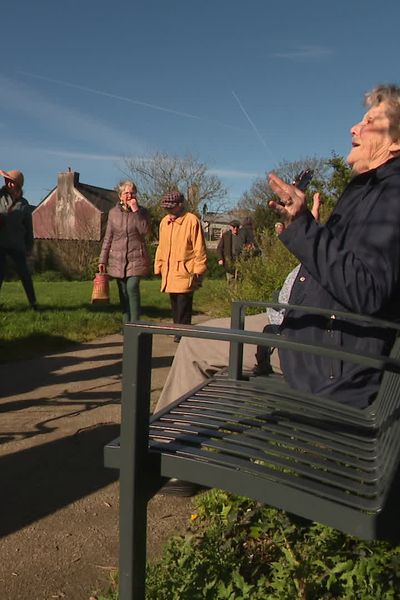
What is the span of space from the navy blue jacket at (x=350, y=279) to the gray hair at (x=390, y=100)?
0.22 m

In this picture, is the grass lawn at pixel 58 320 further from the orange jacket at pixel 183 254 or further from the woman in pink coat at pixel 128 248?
the orange jacket at pixel 183 254

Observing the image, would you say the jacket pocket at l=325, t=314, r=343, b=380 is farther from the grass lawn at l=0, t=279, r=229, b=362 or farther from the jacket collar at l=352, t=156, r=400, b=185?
the grass lawn at l=0, t=279, r=229, b=362

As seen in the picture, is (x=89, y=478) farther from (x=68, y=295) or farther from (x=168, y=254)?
(x=68, y=295)

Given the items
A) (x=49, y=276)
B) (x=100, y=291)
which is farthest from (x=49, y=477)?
(x=49, y=276)

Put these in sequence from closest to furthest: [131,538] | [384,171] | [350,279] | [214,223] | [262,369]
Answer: [131,538] < [350,279] < [384,171] < [262,369] < [214,223]

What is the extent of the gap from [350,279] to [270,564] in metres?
1.05

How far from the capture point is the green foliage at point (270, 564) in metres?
2.03

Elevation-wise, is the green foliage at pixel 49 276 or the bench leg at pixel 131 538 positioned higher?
the bench leg at pixel 131 538

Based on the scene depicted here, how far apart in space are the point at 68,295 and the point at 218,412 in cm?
1084

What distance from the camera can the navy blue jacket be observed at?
1968 millimetres

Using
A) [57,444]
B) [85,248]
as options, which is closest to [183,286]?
[57,444]

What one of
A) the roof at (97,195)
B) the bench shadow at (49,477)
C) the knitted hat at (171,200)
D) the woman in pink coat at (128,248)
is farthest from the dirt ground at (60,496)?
the roof at (97,195)

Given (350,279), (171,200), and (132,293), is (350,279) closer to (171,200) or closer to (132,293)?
(171,200)

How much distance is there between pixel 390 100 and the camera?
246 centimetres
